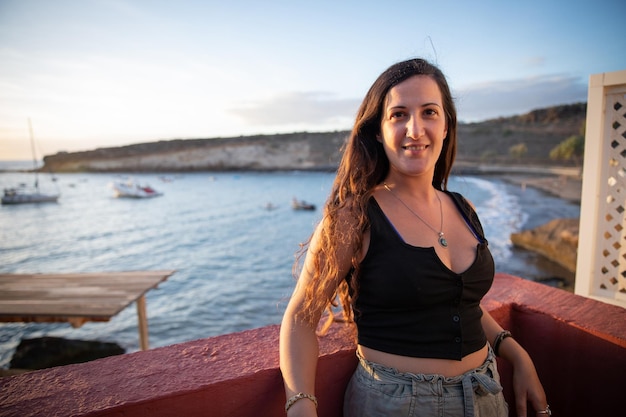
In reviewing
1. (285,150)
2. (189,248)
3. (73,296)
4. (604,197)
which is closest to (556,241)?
(604,197)

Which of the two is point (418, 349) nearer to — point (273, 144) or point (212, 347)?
point (212, 347)

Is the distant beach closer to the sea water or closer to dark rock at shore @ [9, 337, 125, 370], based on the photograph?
the sea water

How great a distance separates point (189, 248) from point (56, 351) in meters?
16.8

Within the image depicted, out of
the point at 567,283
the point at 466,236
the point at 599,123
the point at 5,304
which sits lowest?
the point at 567,283

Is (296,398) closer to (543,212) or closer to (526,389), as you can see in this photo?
(526,389)

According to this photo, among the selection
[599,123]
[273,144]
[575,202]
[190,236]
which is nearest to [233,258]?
[190,236]

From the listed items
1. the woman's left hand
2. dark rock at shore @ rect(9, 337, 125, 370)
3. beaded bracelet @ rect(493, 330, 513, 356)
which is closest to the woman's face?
beaded bracelet @ rect(493, 330, 513, 356)

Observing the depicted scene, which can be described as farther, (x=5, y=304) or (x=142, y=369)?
(x=5, y=304)

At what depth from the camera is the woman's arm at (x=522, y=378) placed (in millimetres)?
1495

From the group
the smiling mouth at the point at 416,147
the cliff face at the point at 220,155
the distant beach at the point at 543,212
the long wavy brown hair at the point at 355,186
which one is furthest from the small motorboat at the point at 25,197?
the smiling mouth at the point at 416,147

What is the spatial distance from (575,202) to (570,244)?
17293 mm

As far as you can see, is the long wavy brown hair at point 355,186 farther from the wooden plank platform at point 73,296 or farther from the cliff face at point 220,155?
the cliff face at point 220,155

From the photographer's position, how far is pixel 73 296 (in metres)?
7.88

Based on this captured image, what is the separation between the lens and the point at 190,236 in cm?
3186
